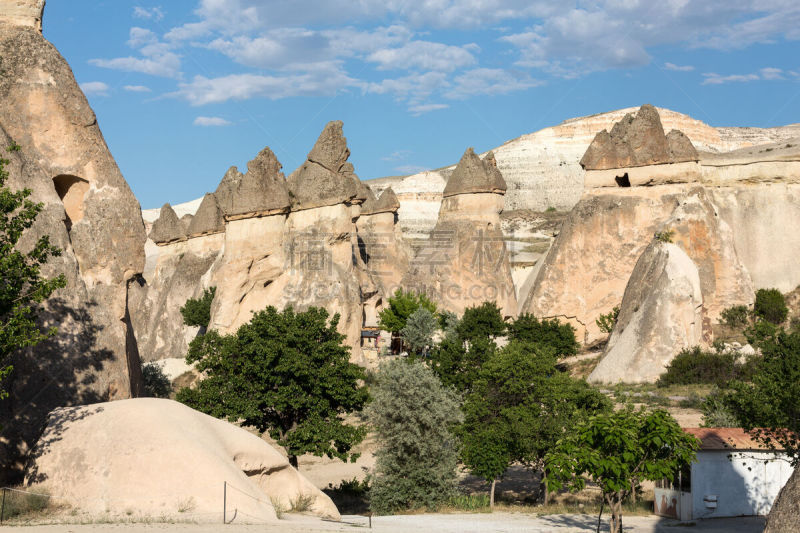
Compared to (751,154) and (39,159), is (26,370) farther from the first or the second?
(751,154)

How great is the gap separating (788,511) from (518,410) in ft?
40.8

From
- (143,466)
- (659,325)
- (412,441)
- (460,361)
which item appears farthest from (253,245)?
(143,466)

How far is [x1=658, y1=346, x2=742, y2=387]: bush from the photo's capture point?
75.8 ft

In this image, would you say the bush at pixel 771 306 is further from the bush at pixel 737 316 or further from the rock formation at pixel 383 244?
the rock formation at pixel 383 244

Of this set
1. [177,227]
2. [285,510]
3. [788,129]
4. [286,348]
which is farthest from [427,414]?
[788,129]

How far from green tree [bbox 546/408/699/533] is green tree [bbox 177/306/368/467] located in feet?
27.2

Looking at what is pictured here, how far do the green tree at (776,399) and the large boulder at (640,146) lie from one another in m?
17.1

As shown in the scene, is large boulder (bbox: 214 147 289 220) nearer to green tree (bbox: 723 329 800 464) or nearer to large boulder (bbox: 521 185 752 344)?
large boulder (bbox: 521 185 752 344)

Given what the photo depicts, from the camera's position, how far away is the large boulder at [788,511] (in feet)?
19.4

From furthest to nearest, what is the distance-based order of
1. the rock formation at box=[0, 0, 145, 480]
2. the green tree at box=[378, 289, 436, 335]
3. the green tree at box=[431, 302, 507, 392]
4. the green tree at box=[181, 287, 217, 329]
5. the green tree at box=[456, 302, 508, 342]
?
the green tree at box=[181, 287, 217, 329] < the green tree at box=[378, 289, 436, 335] < the green tree at box=[456, 302, 508, 342] < the green tree at box=[431, 302, 507, 392] < the rock formation at box=[0, 0, 145, 480]

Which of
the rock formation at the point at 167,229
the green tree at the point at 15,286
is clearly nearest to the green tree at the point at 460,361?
the green tree at the point at 15,286

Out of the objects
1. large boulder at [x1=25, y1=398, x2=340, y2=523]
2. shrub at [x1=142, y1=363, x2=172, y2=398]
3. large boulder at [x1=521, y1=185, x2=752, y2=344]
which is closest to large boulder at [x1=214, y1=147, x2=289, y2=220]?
shrub at [x1=142, y1=363, x2=172, y2=398]

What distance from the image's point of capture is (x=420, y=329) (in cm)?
3325

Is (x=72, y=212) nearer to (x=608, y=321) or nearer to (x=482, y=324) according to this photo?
(x=482, y=324)
